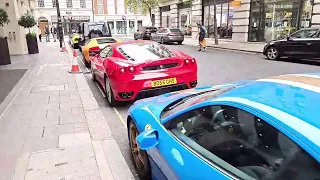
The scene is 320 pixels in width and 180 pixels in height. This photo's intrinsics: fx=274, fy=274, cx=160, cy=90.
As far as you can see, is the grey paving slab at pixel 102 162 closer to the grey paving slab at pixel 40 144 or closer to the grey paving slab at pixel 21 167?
the grey paving slab at pixel 40 144

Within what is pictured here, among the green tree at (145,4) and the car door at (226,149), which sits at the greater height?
the green tree at (145,4)

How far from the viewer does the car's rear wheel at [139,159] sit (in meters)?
2.88

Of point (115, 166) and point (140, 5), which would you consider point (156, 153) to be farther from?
point (140, 5)

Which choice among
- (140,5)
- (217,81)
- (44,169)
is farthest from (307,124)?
(140,5)

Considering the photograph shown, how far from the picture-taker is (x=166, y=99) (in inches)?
124

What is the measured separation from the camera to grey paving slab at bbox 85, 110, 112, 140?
13.9ft

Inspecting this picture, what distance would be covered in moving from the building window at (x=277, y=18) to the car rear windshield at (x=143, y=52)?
14.8 meters

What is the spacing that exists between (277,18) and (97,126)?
60.5 ft

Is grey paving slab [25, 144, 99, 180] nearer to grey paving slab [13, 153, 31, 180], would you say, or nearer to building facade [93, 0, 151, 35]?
grey paving slab [13, 153, 31, 180]

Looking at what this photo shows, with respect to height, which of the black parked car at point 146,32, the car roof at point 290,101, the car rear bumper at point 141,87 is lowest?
the car rear bumper at point 141,87

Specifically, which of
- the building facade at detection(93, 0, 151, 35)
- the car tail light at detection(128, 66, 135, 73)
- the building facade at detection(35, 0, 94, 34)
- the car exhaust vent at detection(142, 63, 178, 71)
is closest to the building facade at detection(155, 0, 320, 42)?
the car exhaust vent at detection(142, 63, 178, 71)

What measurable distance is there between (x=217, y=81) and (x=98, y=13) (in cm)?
4686

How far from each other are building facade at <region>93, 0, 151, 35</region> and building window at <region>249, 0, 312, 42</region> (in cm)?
3213

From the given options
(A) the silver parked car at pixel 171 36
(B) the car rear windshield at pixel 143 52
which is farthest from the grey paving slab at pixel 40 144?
(A) the silver parked car at pixel 171 36
